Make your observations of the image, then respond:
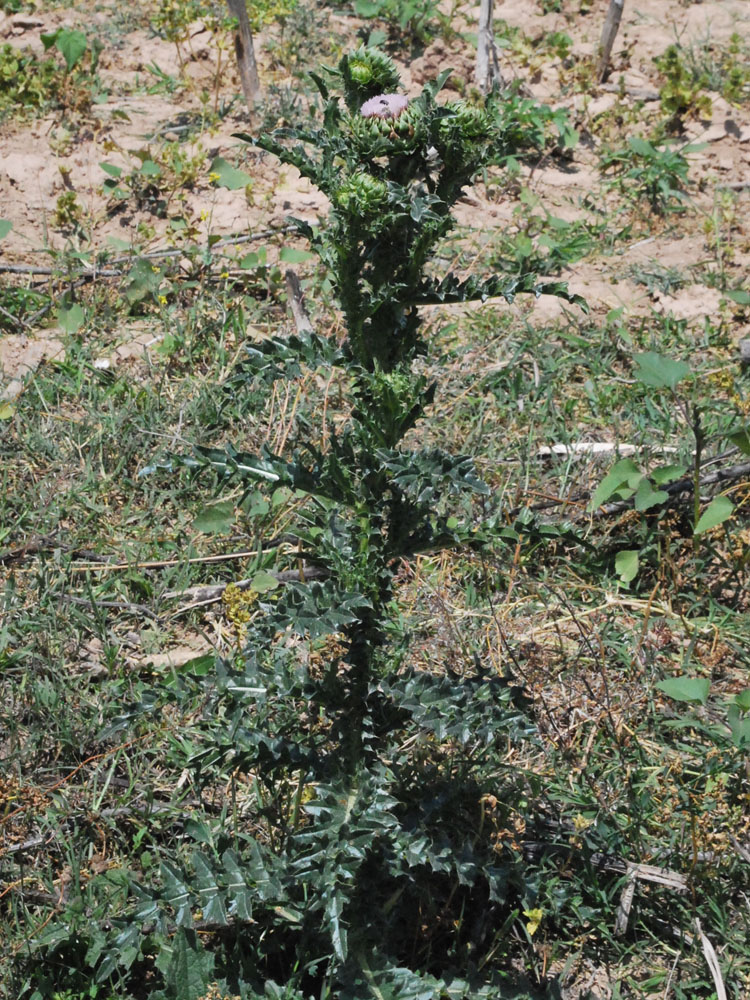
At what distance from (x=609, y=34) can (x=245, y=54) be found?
2.13 metres

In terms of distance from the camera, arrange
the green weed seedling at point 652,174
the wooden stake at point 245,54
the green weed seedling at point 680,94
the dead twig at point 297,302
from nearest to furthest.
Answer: the dead twig at point 297,302, the green weed seedling at point 652,174, the wooden stake at point 245,54, the green weed seedling at point 680,94

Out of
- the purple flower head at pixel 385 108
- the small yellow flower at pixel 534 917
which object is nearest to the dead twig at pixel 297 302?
the purple flower head at pixel 385 108

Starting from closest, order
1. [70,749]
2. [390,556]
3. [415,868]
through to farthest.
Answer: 1. [390,556]
2. [415,868]
3. [70,749]

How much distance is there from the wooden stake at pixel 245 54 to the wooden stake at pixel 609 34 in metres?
2.04

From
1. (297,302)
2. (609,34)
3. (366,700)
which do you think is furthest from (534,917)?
(609,34)

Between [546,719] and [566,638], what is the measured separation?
39 cm

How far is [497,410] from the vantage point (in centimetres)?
418

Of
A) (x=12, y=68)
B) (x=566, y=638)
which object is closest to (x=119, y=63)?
(x=12, y=68)

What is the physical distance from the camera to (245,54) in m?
5.55

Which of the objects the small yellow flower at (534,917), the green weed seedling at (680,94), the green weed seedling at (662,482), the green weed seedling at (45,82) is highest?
the green weed seedling at (45,82)

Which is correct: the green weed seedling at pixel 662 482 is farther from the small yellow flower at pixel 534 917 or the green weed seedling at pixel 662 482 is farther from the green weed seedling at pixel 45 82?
the green weed seedling at pixel 45 82

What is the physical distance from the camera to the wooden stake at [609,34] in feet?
19.3

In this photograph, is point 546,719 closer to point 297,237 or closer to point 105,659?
point 105,659

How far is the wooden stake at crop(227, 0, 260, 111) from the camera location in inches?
215
